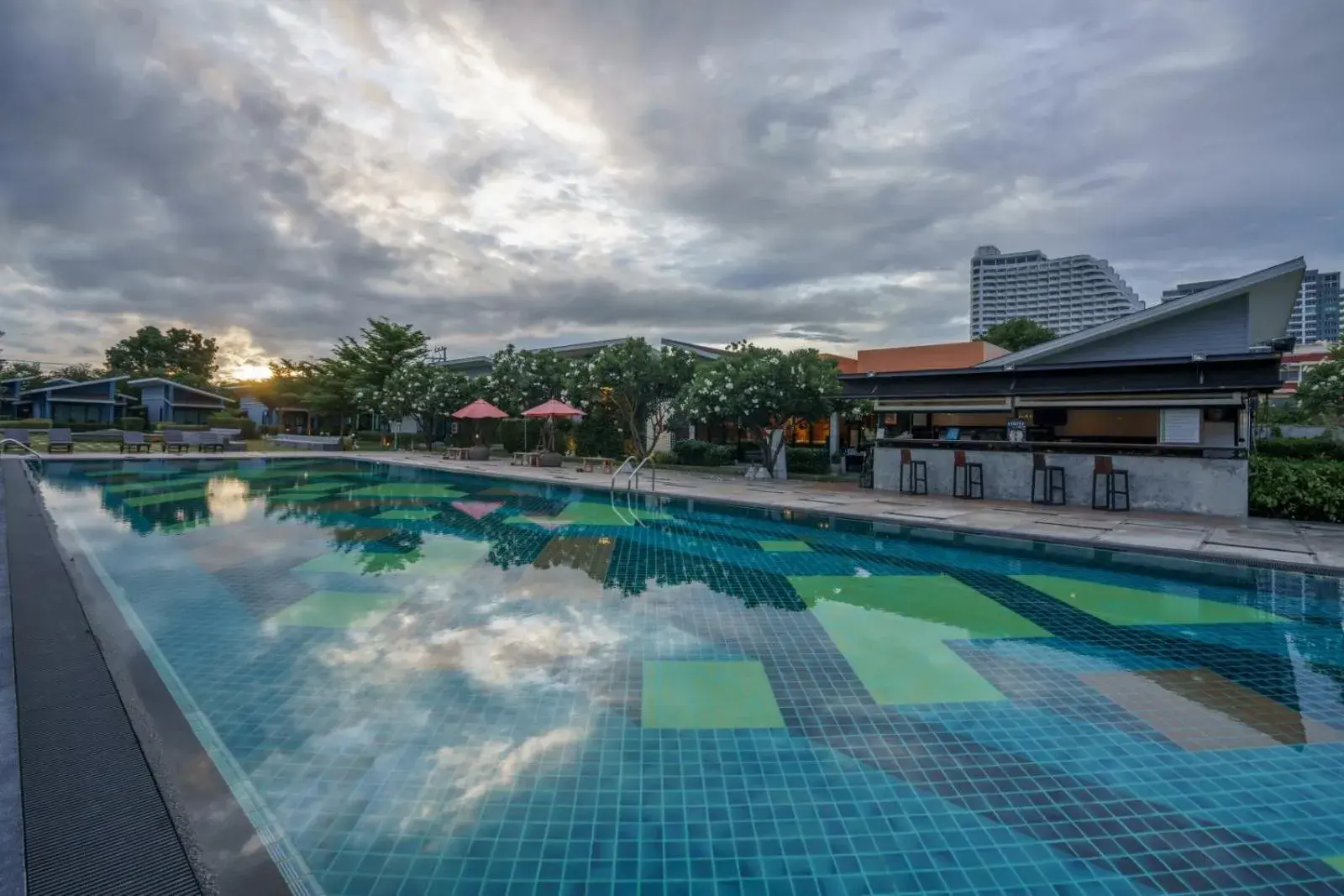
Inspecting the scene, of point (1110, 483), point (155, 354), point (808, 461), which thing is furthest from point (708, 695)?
point (155, 354)

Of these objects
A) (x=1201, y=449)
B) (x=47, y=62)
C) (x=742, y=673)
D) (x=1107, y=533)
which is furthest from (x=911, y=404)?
(x=47, y=62)

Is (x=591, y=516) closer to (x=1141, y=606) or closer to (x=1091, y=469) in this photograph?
(x=1141, y=606)

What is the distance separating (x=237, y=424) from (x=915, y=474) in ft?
132

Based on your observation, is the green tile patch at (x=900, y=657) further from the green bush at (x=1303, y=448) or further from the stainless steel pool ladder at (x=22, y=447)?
the stainless steel pool ladder at (x=22, y=447)

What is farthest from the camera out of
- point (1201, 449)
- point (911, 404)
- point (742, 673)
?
point (911, 404)

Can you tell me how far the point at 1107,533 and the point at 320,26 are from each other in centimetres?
1641

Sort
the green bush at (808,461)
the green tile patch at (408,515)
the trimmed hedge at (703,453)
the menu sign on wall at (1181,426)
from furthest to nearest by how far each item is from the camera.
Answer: the trimmed hedge at (703,453)
the green bush at (808,461)
the menu sign on wall at (1181,426)
the green tile patch at (408,515)

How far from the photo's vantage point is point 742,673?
4578mm

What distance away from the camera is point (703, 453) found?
72.7ft

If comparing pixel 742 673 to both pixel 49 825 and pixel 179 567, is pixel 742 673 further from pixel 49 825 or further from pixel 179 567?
pixel 179 567

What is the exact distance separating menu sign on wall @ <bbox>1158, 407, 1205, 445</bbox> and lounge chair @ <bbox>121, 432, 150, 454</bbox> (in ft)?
110

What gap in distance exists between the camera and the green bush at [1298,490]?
10.8 meters

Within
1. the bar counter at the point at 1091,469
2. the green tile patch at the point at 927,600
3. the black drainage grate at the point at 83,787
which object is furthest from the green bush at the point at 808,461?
the black drainage grate at the point at 83,787

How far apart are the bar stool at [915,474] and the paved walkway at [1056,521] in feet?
1.89
